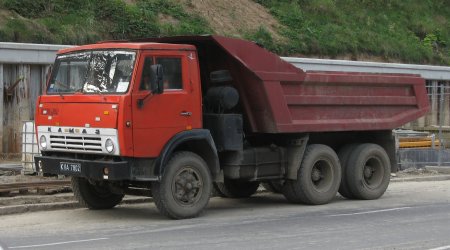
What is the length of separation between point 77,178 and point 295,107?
399 cm

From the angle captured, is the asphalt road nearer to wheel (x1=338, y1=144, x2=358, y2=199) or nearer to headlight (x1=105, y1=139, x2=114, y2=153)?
wheel (x1=338, y1=144, x2=358, y2=199)

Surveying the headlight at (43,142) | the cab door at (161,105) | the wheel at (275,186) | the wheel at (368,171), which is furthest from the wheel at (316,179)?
the headlight at (43,142)

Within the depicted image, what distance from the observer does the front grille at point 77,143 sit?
39.1 feet

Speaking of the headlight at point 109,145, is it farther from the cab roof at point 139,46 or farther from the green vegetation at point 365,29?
the green vegetation at point 365,29

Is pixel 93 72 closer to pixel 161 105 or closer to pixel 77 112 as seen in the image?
pixel 77 112

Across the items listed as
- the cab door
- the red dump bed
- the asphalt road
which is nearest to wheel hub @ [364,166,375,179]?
the asphalt road

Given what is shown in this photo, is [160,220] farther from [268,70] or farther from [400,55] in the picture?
[400,55]

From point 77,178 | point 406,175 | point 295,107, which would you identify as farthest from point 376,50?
point 77,178

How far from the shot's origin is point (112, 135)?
1169cm

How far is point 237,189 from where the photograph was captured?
51.7ft

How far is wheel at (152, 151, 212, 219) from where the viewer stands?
40.0 ft

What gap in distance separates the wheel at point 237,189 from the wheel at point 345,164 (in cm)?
171

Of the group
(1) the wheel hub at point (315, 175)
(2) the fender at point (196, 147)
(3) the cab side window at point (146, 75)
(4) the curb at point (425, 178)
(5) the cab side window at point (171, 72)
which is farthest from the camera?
(4) the curb at point (425, 178)

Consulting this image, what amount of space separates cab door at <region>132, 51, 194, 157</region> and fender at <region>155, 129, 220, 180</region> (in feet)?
0.30
